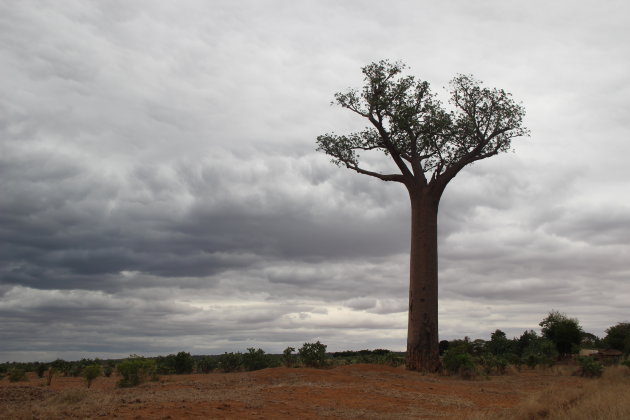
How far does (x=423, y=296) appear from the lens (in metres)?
20.9

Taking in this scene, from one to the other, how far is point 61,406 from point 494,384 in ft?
43.8

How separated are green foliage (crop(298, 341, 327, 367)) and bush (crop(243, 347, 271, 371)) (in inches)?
64.9

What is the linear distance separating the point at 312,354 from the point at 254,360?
2.44m

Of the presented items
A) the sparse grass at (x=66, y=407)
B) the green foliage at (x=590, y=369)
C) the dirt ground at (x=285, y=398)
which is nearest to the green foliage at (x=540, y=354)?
the green foliage at (x=590, y=369)

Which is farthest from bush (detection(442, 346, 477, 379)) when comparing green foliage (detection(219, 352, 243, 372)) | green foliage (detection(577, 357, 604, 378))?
green foliage (detection(219, 352, 243, 372))

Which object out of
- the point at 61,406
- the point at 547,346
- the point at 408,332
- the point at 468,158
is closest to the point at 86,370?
the point at 61,406

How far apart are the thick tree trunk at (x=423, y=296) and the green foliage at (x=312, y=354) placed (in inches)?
132

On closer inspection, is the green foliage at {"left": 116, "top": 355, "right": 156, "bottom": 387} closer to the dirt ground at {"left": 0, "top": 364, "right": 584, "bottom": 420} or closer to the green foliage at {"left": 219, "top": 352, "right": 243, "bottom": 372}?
the dirt ground at {"left": 0, "top": 364, "right": 584, "bottom": 420}

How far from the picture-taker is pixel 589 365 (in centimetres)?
2175

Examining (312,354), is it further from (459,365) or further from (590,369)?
(590,369)

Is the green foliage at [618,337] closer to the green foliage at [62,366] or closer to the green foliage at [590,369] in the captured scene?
the green foliage at [590,369]

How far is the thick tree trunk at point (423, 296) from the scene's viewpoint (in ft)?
67.9

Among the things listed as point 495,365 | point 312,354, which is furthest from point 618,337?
point 312,354

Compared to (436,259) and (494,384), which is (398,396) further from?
(436,259)
